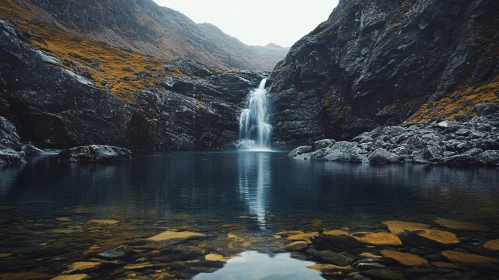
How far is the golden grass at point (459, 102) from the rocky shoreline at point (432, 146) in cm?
671

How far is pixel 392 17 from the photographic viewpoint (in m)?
75.1

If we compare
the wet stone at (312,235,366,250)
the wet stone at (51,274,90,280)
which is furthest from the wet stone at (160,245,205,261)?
the wet stone at (312,235,366,250)

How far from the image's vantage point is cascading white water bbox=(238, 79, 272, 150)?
89.2 meters

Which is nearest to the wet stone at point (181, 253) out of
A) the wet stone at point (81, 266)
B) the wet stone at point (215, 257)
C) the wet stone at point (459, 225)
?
the wet stone at point (215, 257)

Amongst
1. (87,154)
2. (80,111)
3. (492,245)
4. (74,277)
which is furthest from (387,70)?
(74,277)

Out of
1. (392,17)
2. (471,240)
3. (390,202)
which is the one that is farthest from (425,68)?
(471,240)

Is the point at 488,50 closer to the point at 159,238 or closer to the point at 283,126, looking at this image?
the point at 283,126

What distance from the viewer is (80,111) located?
62.2m

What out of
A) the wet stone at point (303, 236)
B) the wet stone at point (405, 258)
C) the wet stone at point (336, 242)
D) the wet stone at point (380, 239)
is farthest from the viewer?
the wet stone at point (303, 236)

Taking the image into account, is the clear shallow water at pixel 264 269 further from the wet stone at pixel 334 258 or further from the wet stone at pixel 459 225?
the wet stone at pixel 459 225

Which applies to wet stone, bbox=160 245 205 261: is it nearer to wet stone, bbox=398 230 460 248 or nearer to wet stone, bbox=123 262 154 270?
wet stone, bbox=123 262 154 270

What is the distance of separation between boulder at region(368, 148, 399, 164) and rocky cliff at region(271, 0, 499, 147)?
17801 mm

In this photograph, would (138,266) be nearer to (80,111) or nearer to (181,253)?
(181,253)

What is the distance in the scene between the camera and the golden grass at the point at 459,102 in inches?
1993
